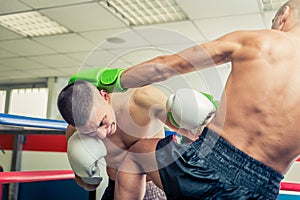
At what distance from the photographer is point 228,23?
4.07 metres

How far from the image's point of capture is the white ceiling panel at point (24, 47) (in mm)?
5112

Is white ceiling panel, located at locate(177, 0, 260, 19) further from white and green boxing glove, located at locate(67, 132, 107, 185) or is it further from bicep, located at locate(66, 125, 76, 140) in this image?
white and green boxing glove, located at locate(67, 132, 107, 185)

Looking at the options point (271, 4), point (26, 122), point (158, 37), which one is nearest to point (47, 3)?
point (158, 37)

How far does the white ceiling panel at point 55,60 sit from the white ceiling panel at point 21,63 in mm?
178

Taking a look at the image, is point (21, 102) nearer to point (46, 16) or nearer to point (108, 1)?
point (46, 16)

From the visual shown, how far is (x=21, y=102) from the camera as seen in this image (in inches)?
315

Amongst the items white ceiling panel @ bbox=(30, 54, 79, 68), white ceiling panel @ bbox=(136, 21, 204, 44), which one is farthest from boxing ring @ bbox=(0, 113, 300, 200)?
white ceiling panel @ bbox=(30, 54, 79, 68)

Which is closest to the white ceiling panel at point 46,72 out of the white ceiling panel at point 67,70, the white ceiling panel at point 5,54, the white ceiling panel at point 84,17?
the white ceiling panel at point 67,70

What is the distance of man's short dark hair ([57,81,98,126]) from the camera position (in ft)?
3.99

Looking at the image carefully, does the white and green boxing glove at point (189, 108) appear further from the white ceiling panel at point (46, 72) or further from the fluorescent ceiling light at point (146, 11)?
the white ceiling panel at point (46, 72)

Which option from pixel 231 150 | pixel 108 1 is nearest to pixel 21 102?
pixel 108 1

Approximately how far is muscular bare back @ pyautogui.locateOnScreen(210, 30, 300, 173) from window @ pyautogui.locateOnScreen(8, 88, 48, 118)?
7.01 metres

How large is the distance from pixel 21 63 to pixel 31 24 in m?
1.96

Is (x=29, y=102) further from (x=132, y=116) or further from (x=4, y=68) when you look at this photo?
(x=132, y=116)
